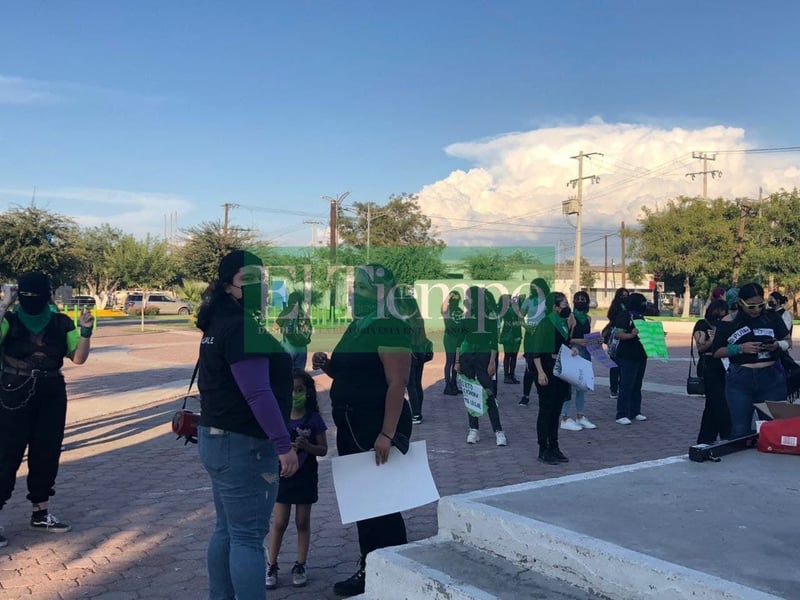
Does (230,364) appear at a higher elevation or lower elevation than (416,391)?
higher

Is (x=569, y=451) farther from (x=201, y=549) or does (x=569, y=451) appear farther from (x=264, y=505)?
(x=264, y=505)

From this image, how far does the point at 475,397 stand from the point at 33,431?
4.52 m

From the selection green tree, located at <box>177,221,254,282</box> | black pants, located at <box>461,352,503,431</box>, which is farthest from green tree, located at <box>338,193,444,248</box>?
black pants, located at <box>461,352,503,431</box>

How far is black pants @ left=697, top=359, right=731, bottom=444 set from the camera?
699cm

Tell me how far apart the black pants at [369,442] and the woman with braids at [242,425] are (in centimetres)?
71

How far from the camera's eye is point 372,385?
3.96m

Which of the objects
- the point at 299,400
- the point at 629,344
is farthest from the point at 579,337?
the point at 299,400

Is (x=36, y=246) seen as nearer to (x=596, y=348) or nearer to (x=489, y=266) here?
(x=489, y=266)

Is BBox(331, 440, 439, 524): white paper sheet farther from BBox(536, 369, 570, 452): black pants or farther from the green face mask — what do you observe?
BBox(536, 369, 570, 452): black pants

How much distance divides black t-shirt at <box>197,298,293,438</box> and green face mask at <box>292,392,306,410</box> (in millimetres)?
934

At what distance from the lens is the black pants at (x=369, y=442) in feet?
13.1

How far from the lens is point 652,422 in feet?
31.7

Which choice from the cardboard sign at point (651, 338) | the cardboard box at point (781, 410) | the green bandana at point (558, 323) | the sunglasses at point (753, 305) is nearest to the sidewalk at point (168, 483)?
the cardboard sign at point (651, 338)

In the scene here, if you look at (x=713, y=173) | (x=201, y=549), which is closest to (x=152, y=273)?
(x=713, y=173)
